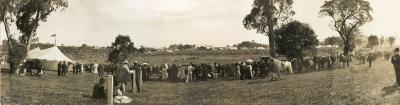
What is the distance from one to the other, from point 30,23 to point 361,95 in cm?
2936

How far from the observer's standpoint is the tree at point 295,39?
42781 mm

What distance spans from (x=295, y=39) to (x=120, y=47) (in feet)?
73.7

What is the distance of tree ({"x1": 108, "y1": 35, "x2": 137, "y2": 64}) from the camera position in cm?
5666

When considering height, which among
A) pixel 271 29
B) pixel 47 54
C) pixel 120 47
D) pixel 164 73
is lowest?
pixel 164 73

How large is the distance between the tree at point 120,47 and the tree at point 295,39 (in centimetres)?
2029

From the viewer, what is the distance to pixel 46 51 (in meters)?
48.4

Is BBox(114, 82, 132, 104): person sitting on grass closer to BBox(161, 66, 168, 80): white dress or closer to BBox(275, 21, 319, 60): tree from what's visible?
BBox(161, 66, 168, 80): white dress

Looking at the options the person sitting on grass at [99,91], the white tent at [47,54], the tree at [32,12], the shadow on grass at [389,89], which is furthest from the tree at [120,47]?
the shadow on grass at [389,89]

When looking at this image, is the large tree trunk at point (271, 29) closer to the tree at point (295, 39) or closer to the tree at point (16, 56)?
the tree at point (295, 39)

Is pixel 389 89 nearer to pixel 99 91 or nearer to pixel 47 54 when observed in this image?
pixel 99 91

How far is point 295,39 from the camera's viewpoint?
42.8m

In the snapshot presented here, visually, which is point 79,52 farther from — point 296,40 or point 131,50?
point 296,40

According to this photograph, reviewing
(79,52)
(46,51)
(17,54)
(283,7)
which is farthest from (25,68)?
(79,52)

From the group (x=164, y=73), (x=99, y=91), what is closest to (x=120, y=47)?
(x=164, y=73)
